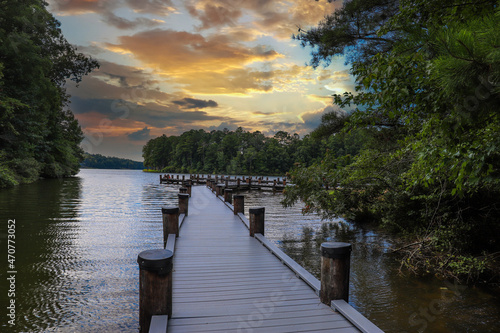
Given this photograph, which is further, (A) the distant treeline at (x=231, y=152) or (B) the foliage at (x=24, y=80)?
(A) the distant treeline at (x=231, y=152)

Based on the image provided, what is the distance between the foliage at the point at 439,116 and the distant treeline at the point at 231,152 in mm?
61065

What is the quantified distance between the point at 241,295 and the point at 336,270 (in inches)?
52.2

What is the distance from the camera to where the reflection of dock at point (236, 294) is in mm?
3287

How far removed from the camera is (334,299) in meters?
3.81

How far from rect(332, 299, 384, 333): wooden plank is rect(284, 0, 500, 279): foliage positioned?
187 cm

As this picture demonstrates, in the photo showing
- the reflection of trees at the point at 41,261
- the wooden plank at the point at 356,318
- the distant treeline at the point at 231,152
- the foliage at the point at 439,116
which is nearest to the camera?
the foliage at the point at 439,116

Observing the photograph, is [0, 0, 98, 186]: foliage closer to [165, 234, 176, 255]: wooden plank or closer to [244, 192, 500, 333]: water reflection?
[165, 234, 176, 255]: wooden plank

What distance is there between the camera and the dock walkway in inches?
134

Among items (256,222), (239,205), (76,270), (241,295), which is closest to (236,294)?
(241,295)

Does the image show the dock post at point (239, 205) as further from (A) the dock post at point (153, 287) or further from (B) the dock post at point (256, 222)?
(A) the dock post at point (153, 287)

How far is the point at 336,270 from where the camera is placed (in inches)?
149

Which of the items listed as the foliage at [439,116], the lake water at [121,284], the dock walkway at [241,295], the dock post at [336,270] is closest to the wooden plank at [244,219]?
the lake water at [121,284]

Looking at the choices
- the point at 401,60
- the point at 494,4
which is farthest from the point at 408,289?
the point at 494,4

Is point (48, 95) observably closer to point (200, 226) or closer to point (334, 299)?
point (200, 226)
